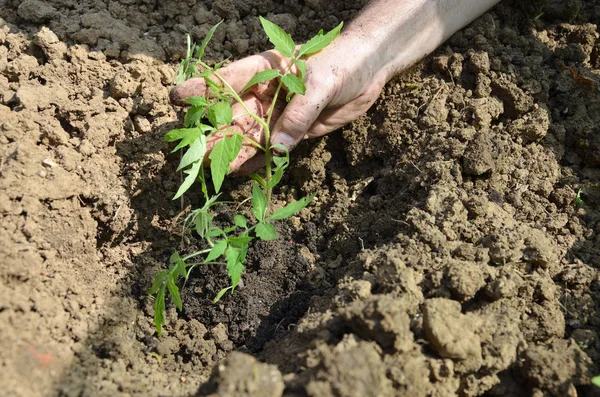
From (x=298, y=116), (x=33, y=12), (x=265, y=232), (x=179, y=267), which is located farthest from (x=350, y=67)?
(x=33, y=12)

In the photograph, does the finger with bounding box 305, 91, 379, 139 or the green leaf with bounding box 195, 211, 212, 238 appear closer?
the green leaf with bounding box 195, 211, 212, 238

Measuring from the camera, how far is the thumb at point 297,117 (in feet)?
8.18

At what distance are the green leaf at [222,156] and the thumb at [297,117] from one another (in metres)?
0.30

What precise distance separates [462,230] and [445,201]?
0.52ft

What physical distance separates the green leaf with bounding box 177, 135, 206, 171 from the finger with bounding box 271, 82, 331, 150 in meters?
0.37

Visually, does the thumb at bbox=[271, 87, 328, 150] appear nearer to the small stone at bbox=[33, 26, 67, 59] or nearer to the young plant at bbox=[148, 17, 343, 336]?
the young plant at bbox=[148, 17, 343, 336]

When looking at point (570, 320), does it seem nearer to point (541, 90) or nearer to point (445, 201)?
point (445, 201)

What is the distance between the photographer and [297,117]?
2.49 meters

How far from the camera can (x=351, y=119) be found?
2.87 metres

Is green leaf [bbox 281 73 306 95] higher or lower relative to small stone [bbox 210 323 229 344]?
higher

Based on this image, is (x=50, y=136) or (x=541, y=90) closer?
(x=50, y=136)

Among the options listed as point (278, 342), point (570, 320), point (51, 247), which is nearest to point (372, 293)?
point (278, 342)

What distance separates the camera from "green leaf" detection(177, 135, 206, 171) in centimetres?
225

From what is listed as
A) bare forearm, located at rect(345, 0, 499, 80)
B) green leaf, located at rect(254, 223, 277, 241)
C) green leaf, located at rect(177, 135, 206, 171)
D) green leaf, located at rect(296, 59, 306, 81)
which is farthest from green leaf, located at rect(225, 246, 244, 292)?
bare forearm, located at rect(345, 0, 499, 80)
